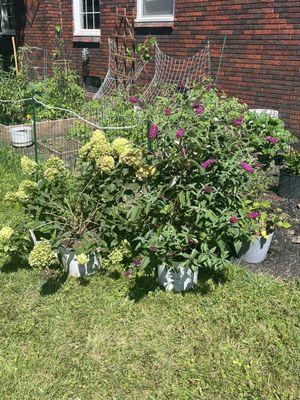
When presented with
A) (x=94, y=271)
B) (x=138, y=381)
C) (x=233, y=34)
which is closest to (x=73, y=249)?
(x=94, y=271)

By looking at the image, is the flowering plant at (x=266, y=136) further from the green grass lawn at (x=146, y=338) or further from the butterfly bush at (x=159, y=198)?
the green grass lawn at (x=146, y=338)

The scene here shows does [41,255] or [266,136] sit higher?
[266,136]

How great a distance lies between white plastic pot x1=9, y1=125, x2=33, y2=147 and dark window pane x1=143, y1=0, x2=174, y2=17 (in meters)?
3.66

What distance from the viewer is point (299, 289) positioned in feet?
10.9

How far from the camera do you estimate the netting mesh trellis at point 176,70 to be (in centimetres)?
757

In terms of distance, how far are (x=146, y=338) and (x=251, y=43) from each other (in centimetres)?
550

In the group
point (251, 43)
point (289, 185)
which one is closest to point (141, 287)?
point (289, 185)

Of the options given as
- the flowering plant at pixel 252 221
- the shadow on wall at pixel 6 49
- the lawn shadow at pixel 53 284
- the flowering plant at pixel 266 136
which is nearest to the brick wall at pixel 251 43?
the flowering plant at pixel 266 136

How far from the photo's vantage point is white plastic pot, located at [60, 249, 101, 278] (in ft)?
11.4

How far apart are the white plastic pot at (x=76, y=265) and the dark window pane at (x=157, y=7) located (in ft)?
20.5

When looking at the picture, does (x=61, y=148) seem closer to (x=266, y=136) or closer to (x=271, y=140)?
(x=266, y=136)

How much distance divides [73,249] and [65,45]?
8.73 metres

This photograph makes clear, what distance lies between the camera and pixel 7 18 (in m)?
13.0

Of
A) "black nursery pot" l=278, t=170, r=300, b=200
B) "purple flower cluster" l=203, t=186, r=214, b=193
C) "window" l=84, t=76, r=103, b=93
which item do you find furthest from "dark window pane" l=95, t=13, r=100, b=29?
"purple flower cluster" l=203, t=186, r=214, b=193
